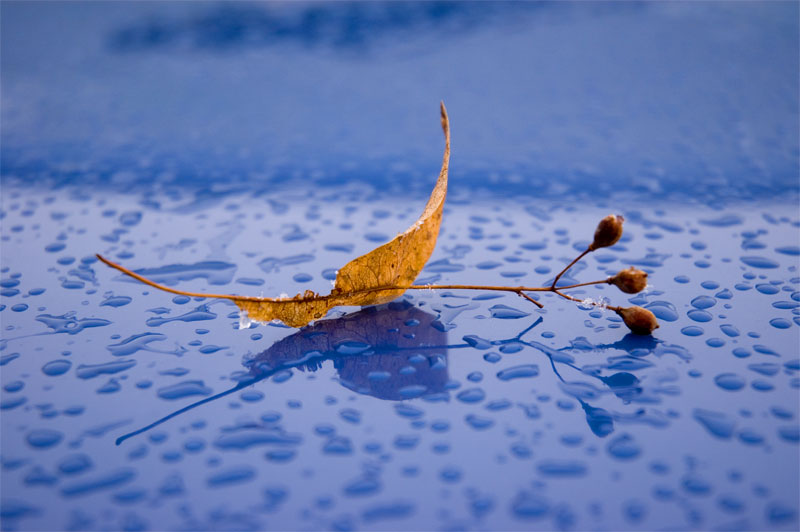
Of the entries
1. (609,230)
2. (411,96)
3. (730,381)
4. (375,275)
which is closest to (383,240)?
(375,275)

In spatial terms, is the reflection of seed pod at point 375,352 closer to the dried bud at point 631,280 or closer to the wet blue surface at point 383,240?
the wet blue surface at point 383,240

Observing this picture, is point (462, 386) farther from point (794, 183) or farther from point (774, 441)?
point (794, 183)

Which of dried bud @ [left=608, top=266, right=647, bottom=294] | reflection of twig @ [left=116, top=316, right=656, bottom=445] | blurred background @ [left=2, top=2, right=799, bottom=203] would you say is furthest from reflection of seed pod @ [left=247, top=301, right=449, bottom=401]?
blurred background @ [left=2, top=2, right=799, bottom=203]

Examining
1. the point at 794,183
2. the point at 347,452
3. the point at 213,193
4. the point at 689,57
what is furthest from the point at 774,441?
the point at 689,57

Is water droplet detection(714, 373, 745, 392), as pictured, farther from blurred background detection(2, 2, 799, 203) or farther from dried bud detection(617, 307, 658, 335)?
blurred background detection(2, 2, 799, 203)

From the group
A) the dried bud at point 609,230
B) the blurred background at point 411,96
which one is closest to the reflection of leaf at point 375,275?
the dried bud at point 609,230

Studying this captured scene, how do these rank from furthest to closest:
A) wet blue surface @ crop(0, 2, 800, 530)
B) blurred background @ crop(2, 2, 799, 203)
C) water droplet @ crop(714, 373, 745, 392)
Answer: blurred background @ crop(2, 2, 799, 203)
water droplet @ crop(714, 373, 745, 392)
wet blue surface @ crop(0, 2, 800, 530)
